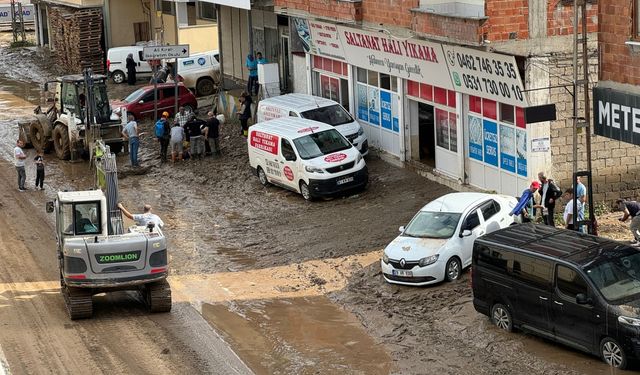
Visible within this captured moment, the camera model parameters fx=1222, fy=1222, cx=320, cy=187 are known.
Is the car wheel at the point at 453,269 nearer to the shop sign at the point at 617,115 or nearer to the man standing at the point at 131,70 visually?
the shop sign at the point at 617,115

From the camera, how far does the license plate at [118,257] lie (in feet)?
75.0

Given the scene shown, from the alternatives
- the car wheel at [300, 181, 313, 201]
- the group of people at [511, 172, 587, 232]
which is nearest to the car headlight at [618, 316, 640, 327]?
the group of people at [511, 172, 587, 232]

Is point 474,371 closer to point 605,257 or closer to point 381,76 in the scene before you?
point 605,257

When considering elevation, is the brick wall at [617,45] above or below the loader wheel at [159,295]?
above

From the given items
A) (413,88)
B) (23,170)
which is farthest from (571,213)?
(23,170)

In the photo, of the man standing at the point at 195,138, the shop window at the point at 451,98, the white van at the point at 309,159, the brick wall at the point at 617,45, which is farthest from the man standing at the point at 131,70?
the brick wall at the point at 617,45

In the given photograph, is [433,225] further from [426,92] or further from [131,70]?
[131,70]

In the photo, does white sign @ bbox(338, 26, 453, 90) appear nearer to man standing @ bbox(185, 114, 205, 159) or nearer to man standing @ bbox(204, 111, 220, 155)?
man standing @ bbox(204, 111, 220, 155)

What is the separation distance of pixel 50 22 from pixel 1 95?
10459 mm

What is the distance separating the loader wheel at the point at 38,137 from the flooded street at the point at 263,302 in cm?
528

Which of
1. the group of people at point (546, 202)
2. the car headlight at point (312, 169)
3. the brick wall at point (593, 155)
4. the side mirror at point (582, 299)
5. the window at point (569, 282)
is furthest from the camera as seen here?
the car headlight at point (312, 169)

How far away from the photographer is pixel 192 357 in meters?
21.1

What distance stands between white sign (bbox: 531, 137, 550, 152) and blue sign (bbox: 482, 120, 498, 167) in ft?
6.07

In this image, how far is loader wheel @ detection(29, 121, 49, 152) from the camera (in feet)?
134
